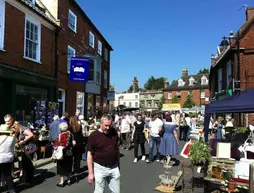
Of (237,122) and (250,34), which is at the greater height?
(250,34)

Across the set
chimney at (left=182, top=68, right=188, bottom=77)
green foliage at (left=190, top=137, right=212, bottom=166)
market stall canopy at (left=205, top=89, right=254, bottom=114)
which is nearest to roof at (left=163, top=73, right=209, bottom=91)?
chimney at (left=182, top=68, right=188, bottom=77)

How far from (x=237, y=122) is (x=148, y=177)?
13.4 meters

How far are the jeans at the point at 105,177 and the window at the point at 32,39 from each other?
9.98 m

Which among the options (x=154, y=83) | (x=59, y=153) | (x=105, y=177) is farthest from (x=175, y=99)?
(x=105, y=177)

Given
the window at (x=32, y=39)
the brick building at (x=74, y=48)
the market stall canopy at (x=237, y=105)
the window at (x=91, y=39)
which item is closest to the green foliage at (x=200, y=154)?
the market stall canopy at (x=237, y=105)

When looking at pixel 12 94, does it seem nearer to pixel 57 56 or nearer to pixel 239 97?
pixel 57 56

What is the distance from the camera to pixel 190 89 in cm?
6856

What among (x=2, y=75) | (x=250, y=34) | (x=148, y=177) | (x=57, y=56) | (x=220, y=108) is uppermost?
(x=250, y=34)

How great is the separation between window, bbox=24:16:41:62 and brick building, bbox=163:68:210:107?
54.0 metres

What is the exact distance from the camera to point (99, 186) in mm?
4785

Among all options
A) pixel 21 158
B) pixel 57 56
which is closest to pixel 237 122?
pixel 57 56

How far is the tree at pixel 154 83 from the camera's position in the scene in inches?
4373

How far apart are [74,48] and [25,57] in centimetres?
630

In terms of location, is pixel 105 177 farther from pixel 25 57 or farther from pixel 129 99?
pixel 129 99
